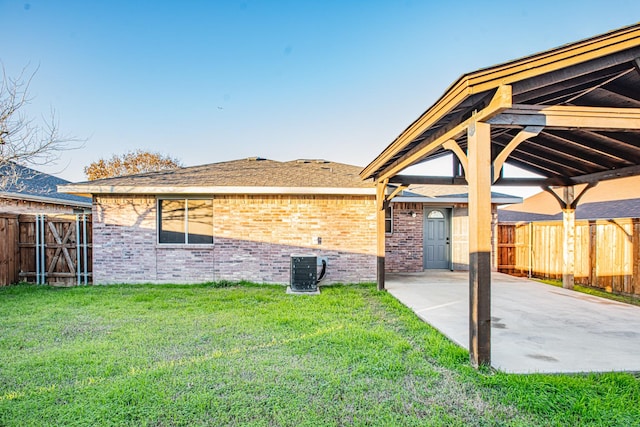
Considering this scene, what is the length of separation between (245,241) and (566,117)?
6.99 metres

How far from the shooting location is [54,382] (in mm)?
3164

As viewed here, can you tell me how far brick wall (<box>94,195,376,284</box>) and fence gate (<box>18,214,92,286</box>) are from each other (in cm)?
37

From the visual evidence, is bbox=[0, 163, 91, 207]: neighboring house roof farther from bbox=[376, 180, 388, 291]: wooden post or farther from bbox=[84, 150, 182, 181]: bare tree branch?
bbox=[84, 150, 182, 181]: bare tree branch

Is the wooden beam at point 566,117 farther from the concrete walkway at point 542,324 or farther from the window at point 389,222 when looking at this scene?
the window at point 389,222

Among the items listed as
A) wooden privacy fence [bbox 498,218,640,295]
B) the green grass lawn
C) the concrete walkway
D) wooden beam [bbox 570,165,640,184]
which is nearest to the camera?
the green grass lawn

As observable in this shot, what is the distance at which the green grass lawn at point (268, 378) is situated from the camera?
2.60m

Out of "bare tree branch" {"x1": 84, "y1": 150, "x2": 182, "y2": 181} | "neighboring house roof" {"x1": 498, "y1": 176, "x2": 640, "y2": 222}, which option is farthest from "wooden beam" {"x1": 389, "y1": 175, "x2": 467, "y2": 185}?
"bare tree branch" {"x1": 84, "y1": 150, "x2": 182, "y2": 181}

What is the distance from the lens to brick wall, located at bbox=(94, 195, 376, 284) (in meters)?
8.41

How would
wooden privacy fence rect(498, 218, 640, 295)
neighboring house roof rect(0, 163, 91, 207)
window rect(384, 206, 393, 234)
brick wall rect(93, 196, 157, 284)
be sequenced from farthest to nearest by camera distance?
neighboring house roof rect(0, 163, 91, 207), window rect(384, 206, 393, 234), brick wall rect(93, 196, 157, 284), wooden privacy fence rect(498, 218, 640, 295)

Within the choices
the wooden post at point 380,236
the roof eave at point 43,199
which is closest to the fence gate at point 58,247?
the roof eave at point 43,199

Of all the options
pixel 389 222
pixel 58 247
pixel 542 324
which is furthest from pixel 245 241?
pixel 542 324

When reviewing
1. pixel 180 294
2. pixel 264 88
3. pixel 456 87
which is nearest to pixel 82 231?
pixel 180 294

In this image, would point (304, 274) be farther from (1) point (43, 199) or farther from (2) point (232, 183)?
(1) point (43, 199)

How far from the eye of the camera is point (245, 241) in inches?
334
